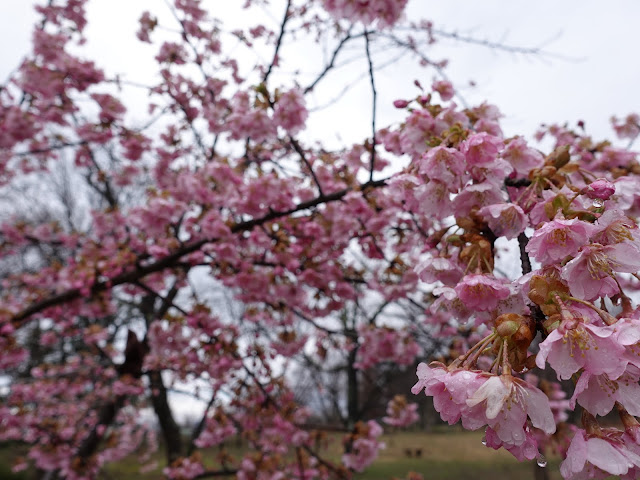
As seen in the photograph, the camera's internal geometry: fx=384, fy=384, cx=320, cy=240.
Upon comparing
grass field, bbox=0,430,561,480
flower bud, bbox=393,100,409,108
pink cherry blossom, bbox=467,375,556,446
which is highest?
flower bud, bbox=393,100,409,108

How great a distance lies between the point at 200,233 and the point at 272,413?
202 cm

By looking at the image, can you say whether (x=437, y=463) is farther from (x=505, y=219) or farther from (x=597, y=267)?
(x=597, y=267)

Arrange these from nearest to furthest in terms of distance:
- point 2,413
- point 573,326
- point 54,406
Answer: point 573,326 → point 2,413 → point 54,406

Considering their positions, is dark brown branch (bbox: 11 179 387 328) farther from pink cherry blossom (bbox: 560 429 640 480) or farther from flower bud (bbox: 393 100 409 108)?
pink cherry blossom (bbox: 560 429 640 480)

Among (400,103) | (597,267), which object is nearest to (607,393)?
(597,267)

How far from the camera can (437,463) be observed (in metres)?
11.5

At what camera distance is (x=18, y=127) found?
168 inches

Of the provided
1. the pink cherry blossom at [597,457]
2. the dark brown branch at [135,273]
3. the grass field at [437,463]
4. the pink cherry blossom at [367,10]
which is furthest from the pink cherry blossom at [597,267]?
the grass field at [437,463]

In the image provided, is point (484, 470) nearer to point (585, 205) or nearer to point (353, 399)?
point (353, 399)

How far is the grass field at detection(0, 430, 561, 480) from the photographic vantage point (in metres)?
8.56

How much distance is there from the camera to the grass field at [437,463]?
8565 mm

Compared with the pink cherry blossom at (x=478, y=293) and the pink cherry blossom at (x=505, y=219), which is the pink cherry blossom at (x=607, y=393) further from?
the pink cherry blossom at (x=505, y=219)

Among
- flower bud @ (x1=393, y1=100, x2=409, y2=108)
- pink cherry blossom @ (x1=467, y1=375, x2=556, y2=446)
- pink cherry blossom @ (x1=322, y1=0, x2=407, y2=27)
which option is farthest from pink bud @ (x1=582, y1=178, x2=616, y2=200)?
pink cherry blossom @ (x1=322, y1=0, x2=407, y2=27)

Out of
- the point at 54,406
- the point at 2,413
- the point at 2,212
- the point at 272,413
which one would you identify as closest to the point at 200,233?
the point at 272,413
